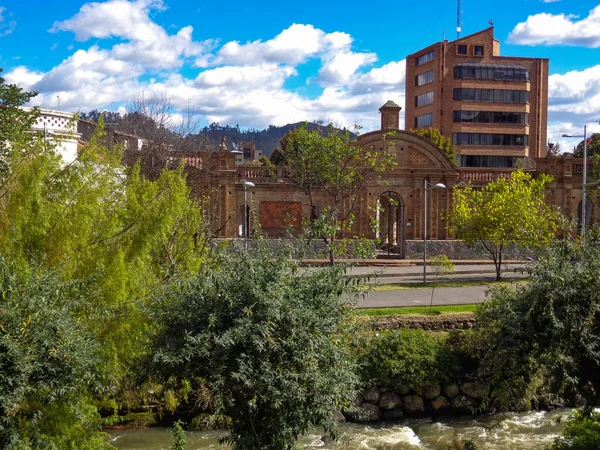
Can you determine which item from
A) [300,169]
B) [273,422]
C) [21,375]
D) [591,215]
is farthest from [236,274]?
[591,215]

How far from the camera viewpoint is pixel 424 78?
65.7 metres

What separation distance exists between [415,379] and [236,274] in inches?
374

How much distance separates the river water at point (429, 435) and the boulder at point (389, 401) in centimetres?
58

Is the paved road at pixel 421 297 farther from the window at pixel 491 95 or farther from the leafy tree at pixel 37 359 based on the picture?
the window at pixel 491 95

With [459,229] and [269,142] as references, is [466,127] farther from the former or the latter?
[269,142]

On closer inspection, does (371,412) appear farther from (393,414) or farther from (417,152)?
(417,152)

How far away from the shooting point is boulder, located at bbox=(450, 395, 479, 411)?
59.2ft

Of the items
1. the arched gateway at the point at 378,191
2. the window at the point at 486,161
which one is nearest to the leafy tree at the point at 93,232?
the arched gateway at the point at 378,191

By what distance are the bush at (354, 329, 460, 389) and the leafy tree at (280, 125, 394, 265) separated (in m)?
13.8

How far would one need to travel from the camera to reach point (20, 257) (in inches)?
400

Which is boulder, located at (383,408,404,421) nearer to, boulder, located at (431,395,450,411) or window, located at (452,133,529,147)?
boulder, located at (431,395,450,411)

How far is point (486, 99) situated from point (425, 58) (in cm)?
733

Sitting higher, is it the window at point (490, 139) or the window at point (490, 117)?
the window at point (490, 117)

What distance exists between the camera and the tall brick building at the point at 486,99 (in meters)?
62.8
